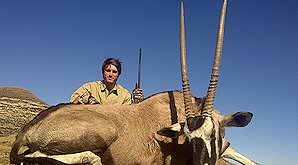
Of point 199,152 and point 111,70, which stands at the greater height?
point 111,70

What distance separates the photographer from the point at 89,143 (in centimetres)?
606

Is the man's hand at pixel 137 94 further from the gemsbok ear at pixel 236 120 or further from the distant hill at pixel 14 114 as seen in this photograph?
the distant hill at pixel 14 114

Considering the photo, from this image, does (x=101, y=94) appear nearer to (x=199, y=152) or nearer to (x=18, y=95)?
(x=199, y=152)

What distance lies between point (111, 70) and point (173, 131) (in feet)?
11.9

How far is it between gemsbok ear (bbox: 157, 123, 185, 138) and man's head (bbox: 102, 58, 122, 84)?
3.53m

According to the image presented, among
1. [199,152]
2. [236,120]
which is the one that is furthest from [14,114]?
[199,152]

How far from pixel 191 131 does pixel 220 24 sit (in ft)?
6.94

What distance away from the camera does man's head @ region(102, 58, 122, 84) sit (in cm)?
991

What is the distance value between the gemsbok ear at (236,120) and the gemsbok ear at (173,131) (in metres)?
0.85

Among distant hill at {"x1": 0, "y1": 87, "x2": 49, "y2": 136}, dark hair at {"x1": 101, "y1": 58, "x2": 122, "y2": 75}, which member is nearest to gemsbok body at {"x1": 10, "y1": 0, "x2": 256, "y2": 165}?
dark hair at {"x1": 101, "y1": 58, "x2": 122, "y2": 75}

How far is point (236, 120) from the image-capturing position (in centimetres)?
707

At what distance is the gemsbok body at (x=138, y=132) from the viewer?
6.03m

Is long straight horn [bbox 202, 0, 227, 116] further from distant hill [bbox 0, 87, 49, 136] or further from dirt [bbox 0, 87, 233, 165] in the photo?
distant hill [bbox 0, 87, 49, 136]

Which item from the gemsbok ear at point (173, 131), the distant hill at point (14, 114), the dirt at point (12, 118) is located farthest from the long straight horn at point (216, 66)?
the distant hill at point (14, 114)
